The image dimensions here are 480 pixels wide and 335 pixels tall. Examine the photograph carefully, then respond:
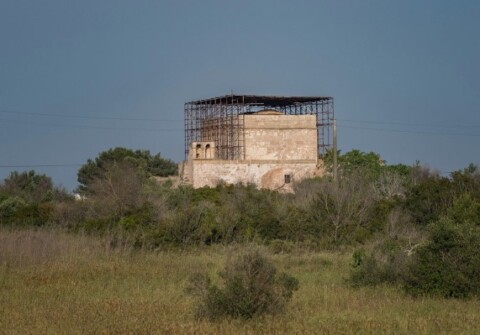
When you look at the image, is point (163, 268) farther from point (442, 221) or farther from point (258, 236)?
point (258, 236)

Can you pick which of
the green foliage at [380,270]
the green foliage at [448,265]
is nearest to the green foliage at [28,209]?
the green foliage at [380,270]

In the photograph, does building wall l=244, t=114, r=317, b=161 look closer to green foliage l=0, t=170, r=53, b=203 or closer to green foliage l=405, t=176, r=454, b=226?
green foliage l=0, t=170, r=53, b=203

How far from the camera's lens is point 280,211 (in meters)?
27.0

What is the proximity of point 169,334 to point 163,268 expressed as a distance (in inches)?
295

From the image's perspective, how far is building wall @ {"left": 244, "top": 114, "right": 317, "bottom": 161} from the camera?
53.0 metres

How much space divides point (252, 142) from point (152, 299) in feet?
130

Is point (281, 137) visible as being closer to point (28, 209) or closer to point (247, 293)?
point (28, 209)

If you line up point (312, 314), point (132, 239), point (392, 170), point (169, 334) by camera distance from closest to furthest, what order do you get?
point (169, 334) → point (312, 314) → point (132, 239) → point (392, 170)

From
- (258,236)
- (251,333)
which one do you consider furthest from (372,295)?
(258,236)

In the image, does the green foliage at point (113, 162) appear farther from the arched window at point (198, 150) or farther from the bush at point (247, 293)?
the bush at point (247, 293)

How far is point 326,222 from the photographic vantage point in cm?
2670

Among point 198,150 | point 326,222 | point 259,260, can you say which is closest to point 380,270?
point 259,260

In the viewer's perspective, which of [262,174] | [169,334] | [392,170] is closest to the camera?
[169,334]

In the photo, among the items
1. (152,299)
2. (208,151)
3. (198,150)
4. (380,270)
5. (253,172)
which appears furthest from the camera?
(208,151)
